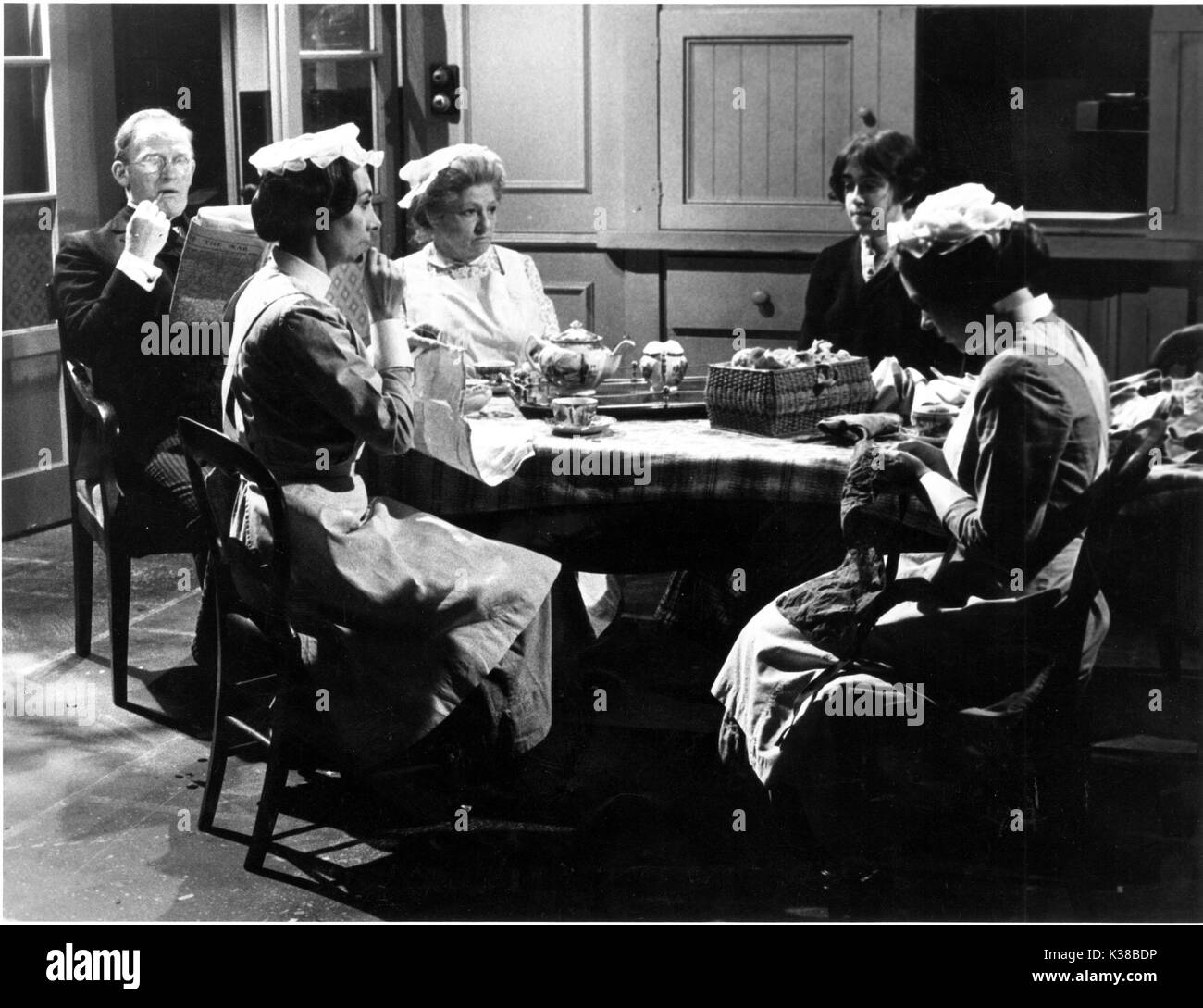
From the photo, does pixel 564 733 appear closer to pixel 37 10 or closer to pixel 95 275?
pixel 95 275

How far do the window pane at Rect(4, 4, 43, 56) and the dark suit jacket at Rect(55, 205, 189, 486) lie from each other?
0.46 meters

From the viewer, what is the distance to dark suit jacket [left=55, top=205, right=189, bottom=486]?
399 centimetres

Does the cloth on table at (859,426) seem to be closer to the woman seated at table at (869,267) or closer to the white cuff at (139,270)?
the woman seated at table at (869,267)

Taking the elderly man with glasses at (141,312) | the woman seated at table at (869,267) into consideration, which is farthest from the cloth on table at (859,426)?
the elderly man with glasses at (141,312)

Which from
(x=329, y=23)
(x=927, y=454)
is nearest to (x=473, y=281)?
(x=329, y=23)

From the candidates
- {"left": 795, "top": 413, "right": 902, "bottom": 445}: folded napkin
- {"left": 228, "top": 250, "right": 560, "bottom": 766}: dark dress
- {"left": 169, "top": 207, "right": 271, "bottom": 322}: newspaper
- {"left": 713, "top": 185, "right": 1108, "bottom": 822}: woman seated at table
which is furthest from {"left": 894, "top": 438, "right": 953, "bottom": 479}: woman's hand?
{"left": 169, "top": 207, "right": 271, "bottom": 322}: newspaper

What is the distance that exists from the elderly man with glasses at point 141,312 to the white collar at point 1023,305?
1.93 metres

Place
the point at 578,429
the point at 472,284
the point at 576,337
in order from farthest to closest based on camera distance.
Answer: the point at 472,284, the point at 576,337, the point at 578,429

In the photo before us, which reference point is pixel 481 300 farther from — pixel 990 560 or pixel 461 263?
pixel 990 560

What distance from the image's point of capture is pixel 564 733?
3.58 m

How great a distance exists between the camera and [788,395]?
3.39m

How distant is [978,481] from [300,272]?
4.86 feet

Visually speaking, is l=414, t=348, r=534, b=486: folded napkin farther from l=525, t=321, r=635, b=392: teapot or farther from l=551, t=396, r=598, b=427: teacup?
l=525, t=321, r=635, b=392: teapot
